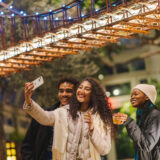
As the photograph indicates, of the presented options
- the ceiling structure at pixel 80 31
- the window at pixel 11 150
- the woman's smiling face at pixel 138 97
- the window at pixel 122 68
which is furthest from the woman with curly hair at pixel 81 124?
the window at pixel 122 68

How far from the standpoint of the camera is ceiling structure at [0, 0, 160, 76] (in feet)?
Answer: 19.5


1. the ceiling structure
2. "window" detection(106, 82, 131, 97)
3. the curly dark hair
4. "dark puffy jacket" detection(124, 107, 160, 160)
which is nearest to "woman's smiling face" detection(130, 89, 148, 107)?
"dark puffy jacket" detection(124, 107, 160, 160)

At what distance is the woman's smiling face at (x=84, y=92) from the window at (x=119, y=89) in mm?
13579

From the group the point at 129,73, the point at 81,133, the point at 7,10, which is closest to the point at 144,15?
the point at 81,133

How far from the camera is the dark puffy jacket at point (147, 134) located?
15.6 feet

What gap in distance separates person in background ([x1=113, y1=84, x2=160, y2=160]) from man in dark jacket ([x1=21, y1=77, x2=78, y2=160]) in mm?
678

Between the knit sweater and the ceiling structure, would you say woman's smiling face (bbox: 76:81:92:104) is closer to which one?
the knit sweater

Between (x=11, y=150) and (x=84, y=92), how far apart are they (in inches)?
199

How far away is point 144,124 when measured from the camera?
16.3ft

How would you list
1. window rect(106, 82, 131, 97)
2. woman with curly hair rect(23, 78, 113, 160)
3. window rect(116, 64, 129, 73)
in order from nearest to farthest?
woman with curly hair rect(23, 78, 113, 160) → window rect(106, 82, 131, 97) → window rect(116, 64, 129, 73)

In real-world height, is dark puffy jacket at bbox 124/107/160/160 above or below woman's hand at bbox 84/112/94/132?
below

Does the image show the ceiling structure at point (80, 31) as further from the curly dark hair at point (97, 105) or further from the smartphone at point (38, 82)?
the smartphone at point (38, 82)

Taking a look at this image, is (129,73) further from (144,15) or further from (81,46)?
(144,15)

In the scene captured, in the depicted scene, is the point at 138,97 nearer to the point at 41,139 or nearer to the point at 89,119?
the point at 89,119
